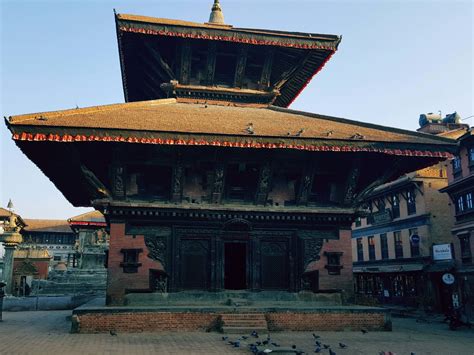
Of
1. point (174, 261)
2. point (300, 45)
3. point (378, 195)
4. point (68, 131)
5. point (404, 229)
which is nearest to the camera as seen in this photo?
point (68, 131)

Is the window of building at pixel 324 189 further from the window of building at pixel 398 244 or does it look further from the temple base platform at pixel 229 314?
the window of building at pixel 398 244

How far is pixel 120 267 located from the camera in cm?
1406

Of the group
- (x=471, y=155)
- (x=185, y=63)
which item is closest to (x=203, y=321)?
(x=185, y=63)

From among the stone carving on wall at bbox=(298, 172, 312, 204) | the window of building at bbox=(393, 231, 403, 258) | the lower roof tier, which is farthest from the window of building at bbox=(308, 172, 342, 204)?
the window of building at bbox=(393, 231, 403, 258)

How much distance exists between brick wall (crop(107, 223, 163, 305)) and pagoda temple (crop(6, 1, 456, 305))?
1.3 inches

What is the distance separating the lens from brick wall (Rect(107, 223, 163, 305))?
13.9 meters

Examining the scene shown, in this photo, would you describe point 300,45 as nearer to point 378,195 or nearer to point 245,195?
point 245,195

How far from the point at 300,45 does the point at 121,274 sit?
10735 millimetres

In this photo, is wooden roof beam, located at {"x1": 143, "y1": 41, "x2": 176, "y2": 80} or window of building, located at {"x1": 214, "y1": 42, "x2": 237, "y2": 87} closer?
wooden roof beam, located at {"x1": 143, "y1": 41, "x2": 176, "y2": 80}

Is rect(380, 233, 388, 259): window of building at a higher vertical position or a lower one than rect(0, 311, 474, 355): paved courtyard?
higher

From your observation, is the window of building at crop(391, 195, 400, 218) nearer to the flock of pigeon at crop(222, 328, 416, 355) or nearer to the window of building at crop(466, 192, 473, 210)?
the window of building at crop(466, 192, 473, 210)

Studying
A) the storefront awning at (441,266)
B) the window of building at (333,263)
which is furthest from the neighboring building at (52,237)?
the window of building at (333,263)

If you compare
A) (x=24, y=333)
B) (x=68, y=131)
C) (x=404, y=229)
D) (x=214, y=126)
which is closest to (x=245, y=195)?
(x=214, y=126)

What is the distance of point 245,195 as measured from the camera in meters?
15.4
